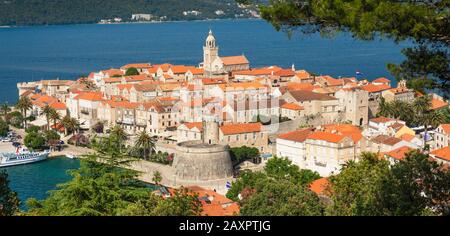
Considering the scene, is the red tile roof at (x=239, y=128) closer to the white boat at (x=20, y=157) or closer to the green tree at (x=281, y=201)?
the white boat at (x=20, y=157)

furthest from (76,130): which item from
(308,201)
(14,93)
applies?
(308,201)

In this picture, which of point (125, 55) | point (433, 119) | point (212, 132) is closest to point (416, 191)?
point (212, 132)

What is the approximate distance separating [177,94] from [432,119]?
18601mm

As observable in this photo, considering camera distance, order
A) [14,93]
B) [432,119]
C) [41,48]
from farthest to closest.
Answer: [41,48] → [14,93] → [432,119]

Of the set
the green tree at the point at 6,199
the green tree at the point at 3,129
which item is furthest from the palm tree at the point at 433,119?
the green tree at the point at 6,199

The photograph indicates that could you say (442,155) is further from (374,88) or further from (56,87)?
(56,87)

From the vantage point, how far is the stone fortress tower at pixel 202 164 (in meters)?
36.6

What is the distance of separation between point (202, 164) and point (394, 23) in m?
27.2

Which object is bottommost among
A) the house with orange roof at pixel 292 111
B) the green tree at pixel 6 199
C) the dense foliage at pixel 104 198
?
the house with orange roof at pixel 292 111

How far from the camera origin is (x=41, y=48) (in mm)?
134875

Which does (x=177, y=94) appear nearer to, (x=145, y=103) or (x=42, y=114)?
(x=145, y=103)
